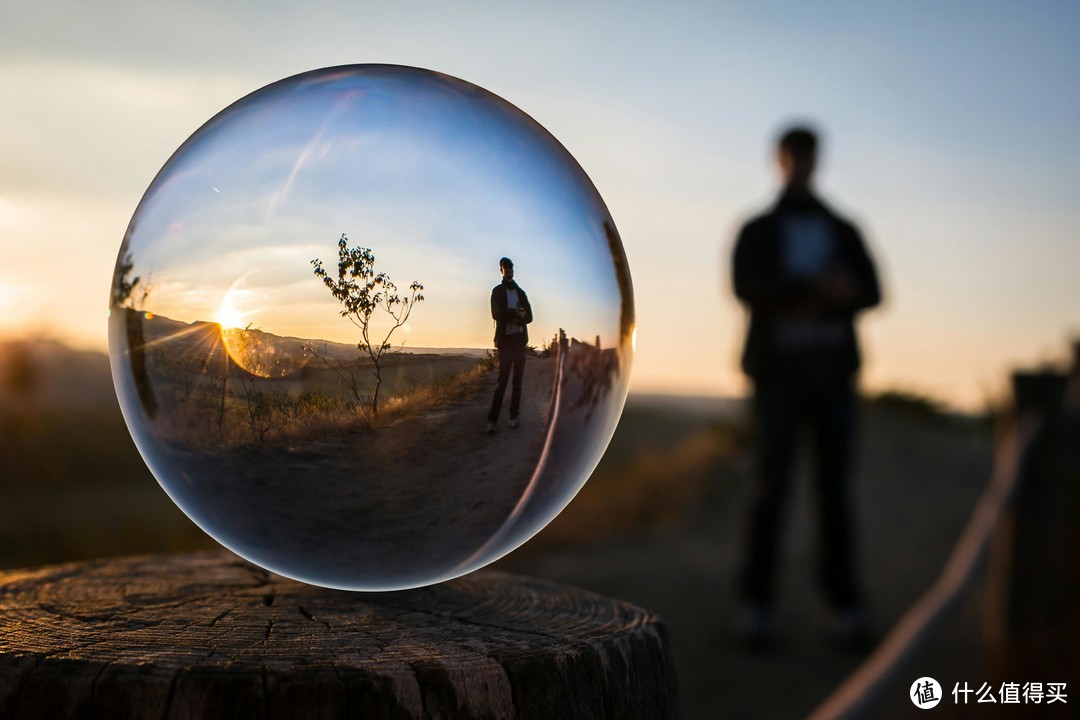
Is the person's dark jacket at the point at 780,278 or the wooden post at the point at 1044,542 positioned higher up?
the person's dark jacket at the point at 780,278

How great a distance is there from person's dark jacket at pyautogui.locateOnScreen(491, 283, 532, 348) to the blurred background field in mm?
4337

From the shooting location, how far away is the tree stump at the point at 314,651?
149cm

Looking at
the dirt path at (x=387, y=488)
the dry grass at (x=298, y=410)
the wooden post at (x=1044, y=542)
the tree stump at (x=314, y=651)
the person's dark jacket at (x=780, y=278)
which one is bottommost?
the wooden post at (x=1044, y=542)

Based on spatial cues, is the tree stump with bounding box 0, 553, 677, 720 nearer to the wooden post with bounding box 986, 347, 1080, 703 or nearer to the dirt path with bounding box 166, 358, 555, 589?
the dirt path with bounding box 166, 358, 555, 589

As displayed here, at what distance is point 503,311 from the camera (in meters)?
1.71

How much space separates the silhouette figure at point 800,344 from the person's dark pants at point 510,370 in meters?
4.05

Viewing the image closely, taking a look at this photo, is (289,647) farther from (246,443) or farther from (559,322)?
(559,322)

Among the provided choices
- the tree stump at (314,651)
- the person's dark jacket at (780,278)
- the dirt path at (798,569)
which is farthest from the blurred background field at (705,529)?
the tree stump at (314,651)

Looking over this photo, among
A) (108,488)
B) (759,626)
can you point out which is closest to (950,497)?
(759,626)

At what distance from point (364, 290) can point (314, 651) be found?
0.66 m

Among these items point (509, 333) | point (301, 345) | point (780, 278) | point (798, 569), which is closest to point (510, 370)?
point (509, 333)

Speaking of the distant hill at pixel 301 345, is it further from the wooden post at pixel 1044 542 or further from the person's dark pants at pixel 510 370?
the wooden post at pixel 1044 542

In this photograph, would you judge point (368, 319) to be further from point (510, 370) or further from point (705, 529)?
point (705, 529)

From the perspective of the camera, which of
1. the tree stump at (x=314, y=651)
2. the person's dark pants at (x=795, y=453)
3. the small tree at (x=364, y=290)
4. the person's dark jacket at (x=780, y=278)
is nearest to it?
the tree stump at (x=314, y=651)
